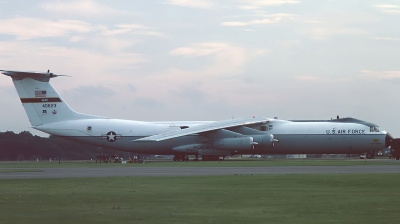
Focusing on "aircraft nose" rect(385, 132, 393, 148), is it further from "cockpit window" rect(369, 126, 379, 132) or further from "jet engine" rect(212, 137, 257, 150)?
"jet engine" rect(212, 137, 257, 150)

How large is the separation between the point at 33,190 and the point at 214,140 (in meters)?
44.9

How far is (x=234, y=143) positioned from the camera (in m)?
63.1

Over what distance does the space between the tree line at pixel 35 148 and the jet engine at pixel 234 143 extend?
26.0 metres

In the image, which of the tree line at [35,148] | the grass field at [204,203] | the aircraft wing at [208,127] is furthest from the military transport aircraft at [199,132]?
the grass field at [204,203]

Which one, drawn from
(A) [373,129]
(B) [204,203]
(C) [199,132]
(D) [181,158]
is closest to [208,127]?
(C) [199,132]

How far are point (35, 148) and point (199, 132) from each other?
33752 millimetres

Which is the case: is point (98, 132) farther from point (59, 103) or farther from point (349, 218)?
point (349, 218)

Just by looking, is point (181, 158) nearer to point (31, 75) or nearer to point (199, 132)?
point (199, 132)

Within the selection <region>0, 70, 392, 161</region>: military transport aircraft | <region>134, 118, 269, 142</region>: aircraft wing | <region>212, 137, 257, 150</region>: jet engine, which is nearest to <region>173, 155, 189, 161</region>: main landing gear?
<region>0, 70, 392, 161</region>: military transport aircraft

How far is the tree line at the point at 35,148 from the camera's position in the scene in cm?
8550

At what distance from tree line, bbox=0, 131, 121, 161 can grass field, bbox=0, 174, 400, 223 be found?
65834mm

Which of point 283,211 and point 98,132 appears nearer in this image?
point 283,211

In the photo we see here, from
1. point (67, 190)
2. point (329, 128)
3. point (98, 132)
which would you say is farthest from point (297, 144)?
point (67, 190)

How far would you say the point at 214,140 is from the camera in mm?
64438
